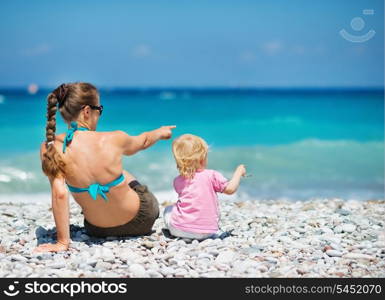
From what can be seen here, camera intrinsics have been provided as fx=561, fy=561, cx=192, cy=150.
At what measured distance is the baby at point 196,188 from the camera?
4.03 metres

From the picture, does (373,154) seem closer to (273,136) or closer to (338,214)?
(273,136)

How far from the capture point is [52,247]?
391 cm

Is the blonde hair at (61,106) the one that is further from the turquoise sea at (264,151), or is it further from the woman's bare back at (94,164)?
the turquoise sea at (264,151)

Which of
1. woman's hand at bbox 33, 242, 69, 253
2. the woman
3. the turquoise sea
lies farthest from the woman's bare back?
the turquoise sea

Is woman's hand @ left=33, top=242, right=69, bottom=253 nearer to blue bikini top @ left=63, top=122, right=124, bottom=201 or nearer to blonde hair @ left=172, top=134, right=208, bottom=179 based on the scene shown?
blue bikini top @ left=63, top=122, right=124, bottom=201

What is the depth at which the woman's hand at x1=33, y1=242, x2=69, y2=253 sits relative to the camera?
3881 mm

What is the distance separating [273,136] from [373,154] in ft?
15.2

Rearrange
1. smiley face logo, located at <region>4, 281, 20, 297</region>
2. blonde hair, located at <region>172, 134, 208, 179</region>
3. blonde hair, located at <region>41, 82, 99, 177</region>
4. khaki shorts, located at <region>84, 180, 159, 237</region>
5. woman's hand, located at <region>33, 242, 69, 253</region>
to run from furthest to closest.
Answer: khaki shorts, located at <region>84, 180, 159, 237</region>
blonde hair, located at <region>172, 134, 208, 179</region>
woman's hand, located at <region>33, 242, 69, 253</region>
blonde hair, located at <region>41, 82, 99, 177</region>
smiley face logo, located at <region>4, 281, 20, 297</region>

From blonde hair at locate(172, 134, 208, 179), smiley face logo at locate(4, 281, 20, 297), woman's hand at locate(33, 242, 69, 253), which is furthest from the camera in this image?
blonde hair at locate(172, 134, 208, 179)

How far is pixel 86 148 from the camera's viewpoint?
383 centimetres

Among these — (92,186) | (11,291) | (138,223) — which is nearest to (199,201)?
(138,223)

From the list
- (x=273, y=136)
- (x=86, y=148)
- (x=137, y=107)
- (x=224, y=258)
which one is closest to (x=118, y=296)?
(x=224, y=258)

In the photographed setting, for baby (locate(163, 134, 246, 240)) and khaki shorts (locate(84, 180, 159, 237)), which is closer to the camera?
baby (locate(163, 134, 246, 240))

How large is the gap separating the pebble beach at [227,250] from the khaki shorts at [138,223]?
0.20 feet
